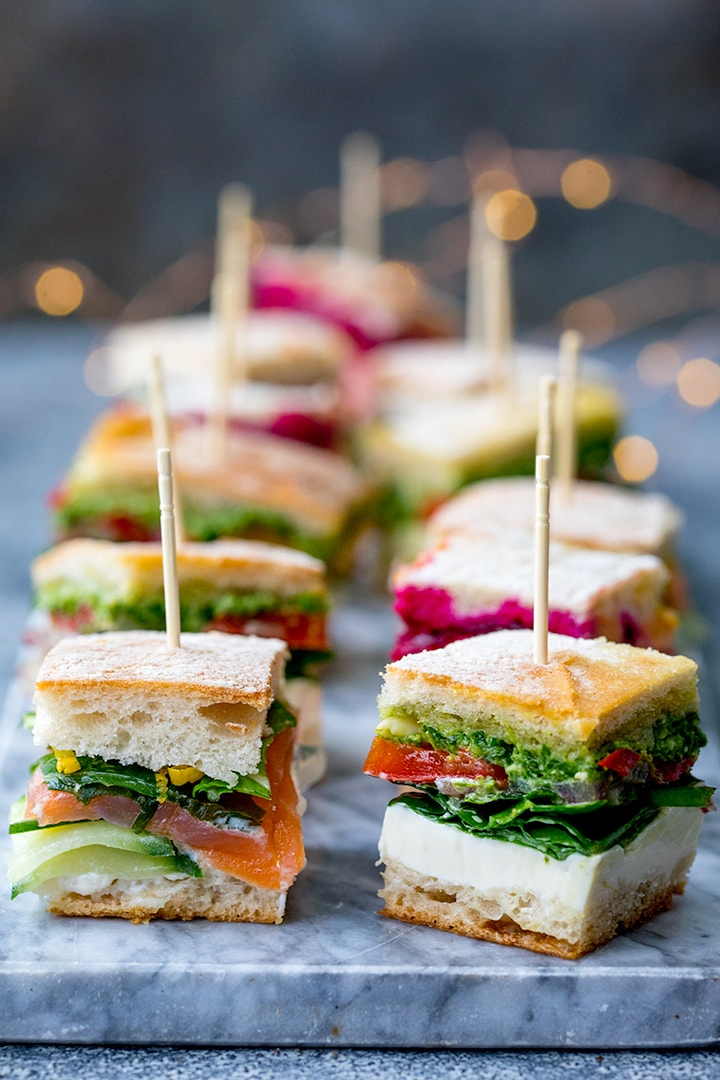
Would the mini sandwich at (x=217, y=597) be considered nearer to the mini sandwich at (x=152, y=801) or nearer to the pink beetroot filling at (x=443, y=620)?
the pink beetroot filling at (x=443, y=620)

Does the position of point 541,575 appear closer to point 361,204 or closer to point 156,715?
point 156,715

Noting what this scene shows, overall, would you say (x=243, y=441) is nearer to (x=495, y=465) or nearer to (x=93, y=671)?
(x=495, y=465)

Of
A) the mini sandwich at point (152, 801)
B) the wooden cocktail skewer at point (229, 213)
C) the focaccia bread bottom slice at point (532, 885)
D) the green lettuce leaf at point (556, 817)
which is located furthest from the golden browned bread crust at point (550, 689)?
the wooden cocktail skewer at point (229, 213)

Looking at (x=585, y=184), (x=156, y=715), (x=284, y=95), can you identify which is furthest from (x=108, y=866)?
(x=284, y=95)

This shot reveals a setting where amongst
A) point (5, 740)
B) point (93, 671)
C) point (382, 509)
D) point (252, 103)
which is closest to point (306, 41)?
point (252, 103)

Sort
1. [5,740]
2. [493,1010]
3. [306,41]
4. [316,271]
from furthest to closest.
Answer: [306,41] → [316,271] → [5,740] → [493,1010]
